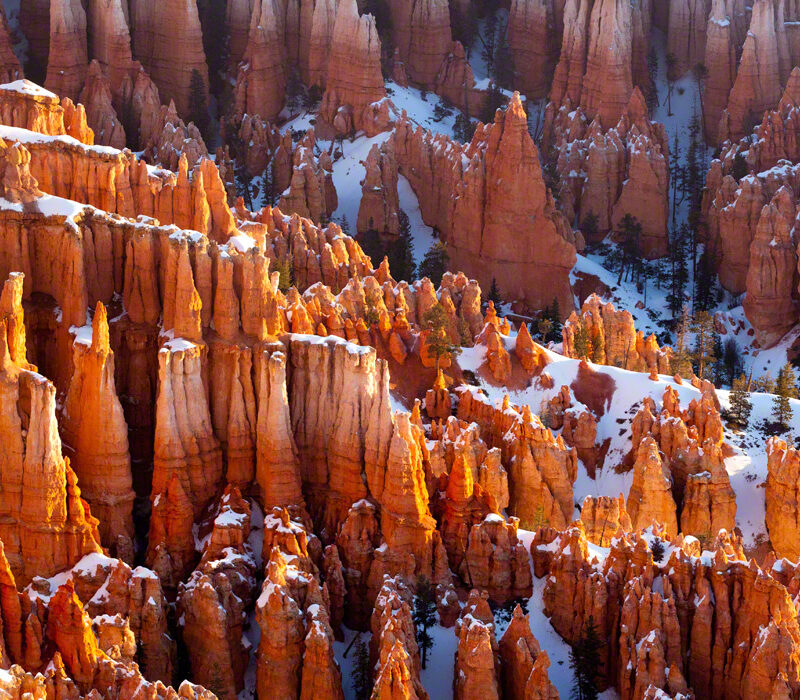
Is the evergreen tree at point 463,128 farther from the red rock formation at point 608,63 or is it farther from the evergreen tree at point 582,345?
the evergreen tree at point 582,345

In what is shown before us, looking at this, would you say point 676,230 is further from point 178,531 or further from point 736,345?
point 178,531

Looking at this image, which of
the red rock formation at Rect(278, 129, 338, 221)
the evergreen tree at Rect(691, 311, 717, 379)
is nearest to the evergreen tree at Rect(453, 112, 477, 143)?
the red rock formation at Rect(278, 129, 338, 221)

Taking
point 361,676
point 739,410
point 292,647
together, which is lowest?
point 361,676

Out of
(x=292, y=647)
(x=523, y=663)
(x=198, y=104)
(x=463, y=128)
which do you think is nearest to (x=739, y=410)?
(x=523, y=663)

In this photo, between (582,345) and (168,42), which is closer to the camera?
(582,345)

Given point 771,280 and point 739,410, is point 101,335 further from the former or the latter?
point 771,280

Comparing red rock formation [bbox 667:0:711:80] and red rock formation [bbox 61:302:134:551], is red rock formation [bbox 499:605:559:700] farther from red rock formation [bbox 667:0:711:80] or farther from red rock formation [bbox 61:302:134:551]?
red rock formation [bbox 667:0:711:80]

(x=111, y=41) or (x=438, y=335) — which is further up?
(x=111, y=41)

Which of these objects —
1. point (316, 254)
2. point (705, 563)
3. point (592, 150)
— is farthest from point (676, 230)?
point (705, 563)
